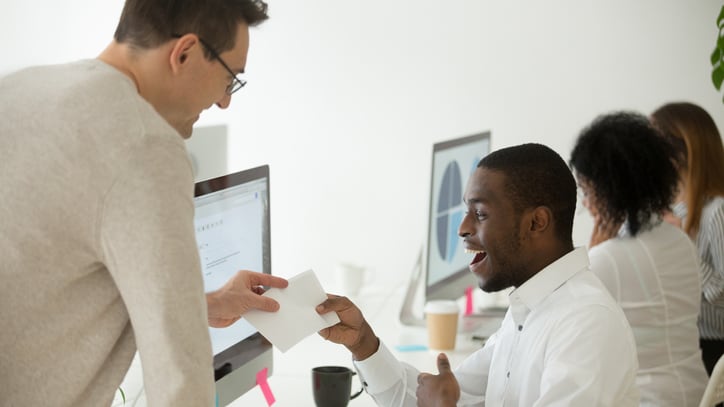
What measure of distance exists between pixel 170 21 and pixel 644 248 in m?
1.65

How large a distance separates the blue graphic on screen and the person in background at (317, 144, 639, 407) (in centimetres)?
100

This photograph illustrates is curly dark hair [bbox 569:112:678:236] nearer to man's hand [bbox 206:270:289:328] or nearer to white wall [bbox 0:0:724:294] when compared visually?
man's hand [bbox 206:270:289:328]

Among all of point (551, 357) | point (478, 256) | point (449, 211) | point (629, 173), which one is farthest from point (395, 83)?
point (551, 357)

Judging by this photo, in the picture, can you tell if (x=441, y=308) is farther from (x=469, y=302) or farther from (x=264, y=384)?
(x=264, y=384)

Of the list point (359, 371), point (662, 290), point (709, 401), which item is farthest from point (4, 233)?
point (662, 290)

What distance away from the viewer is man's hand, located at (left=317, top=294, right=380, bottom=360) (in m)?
1.74

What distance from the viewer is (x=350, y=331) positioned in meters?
1.82

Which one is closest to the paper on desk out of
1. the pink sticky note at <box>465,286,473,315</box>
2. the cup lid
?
the cup lid

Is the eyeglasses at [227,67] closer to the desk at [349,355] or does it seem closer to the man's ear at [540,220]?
the man's ear at [540,220]

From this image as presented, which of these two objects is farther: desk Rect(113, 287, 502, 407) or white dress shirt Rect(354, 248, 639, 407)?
desk Rect(113, 287, 502, 407)

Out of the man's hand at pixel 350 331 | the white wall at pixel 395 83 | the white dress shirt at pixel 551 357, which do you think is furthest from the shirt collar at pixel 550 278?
the white wall at pixel 395 83

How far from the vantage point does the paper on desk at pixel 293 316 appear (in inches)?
60.8

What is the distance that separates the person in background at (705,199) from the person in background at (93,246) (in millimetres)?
2319

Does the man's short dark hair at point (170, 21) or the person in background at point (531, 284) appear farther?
the person in background at point (531, 284)
